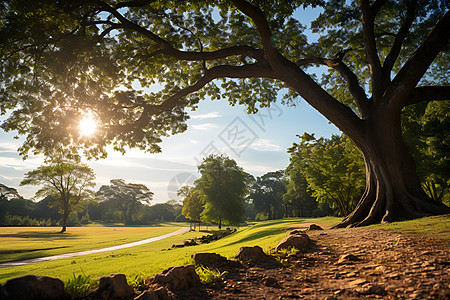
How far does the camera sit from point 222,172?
124 ft

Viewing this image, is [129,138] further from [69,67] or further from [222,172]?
[222,172]

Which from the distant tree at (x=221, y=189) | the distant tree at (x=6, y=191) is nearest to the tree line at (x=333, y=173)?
the distant tree at (x=221, y=189)

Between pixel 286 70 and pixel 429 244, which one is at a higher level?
pixel 286 70

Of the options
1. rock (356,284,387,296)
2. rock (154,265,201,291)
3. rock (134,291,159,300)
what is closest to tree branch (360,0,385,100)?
rock (356,284,387,296)

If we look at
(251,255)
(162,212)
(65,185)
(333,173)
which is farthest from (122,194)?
(251,255)

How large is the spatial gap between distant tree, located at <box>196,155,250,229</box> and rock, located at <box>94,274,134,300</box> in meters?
31.1

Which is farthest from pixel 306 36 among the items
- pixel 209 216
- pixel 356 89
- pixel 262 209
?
pixel 262 209

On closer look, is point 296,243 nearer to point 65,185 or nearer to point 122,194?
point 65,185

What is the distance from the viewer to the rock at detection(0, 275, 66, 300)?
97.3 inches

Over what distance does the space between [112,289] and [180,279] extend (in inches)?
37.3

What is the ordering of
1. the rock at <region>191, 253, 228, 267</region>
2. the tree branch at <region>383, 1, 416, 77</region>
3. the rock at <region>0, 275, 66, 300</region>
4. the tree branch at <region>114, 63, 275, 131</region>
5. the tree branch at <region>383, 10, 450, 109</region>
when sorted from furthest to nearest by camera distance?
the tree branch at <region>383, 1, 416, 77</region>
the tree branch at <region>114, 63, 275, 131</region>
the tree branch at <region>383, 10, 450, 109</region>
the rock at <region>191, 253, 228, 267</region>
the rock at <region>0, 275, 66, 300</region>

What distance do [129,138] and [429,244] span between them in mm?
11493

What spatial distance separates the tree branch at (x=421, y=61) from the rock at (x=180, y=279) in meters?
9.79

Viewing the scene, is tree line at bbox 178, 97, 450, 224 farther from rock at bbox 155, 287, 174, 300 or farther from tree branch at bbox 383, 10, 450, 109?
rock at bbox 155, 287, 174, 300
